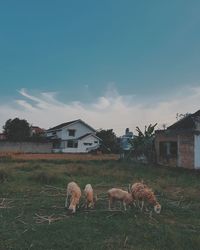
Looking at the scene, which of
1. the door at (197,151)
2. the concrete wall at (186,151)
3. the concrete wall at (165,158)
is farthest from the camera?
the concrete wall at (165,158)

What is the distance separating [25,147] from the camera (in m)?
51.7

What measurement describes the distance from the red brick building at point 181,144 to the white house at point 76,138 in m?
28.2

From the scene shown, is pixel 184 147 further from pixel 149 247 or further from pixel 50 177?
pixel 149 247

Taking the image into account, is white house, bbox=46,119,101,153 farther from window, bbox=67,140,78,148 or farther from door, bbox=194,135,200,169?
door, bbox=194,135,200,169

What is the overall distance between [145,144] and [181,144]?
5.62 meters

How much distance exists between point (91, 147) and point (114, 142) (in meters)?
4.00

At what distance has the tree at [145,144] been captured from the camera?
1214 inches

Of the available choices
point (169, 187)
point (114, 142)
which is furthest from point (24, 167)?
point (114, 142)

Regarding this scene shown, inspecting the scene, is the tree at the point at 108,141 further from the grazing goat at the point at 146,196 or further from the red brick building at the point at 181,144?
the grazing goat at the point at 146,196

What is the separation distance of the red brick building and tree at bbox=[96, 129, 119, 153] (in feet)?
79.0

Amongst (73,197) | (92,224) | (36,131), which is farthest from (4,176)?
(36,131)

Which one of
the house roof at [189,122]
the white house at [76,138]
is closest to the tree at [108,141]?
the white house at [76,138]

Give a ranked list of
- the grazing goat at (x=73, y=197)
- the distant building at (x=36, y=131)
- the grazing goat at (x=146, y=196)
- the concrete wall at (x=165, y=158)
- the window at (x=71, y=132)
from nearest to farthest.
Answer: the grazing goat at (x=73, y=197)
the grazing goat at (x=146, y=196)
the concrete wall at (x=165, y=158)
the window at (x=71, y=132)
the distant building at (x=36, y=131)

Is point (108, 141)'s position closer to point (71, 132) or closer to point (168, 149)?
point (71, 132)
